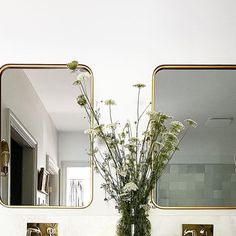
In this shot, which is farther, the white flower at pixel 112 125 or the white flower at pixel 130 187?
the white flower at pixel 112 125

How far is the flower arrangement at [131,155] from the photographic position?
7.92ft

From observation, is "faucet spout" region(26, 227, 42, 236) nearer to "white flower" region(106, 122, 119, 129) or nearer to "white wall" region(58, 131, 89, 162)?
"white wall" region(58, 131, 89, 162)

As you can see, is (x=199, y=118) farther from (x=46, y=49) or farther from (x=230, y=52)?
(x=46, y=49)

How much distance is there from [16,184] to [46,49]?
614 mm

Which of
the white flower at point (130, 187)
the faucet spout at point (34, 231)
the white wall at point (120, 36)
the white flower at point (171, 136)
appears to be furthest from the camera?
the white wall at point (120, 36)

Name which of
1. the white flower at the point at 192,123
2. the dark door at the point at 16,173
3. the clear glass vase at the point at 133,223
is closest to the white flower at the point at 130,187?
the clear glass vase at the point at 133,223

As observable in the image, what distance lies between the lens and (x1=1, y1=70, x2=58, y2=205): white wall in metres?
2.66

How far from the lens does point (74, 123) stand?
2656mm

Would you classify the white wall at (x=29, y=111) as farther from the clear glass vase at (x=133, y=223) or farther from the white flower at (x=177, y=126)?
the white flower at (x=177, y=126)

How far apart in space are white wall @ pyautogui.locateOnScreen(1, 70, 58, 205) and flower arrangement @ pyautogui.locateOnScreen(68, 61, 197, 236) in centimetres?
19

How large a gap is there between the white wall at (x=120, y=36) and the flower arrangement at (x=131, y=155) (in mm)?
95

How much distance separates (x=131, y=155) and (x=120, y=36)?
0.56 metres

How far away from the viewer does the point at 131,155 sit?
8.20 ft

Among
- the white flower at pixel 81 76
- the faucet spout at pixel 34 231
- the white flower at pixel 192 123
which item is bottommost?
the faucet spout at pixel 34 231
